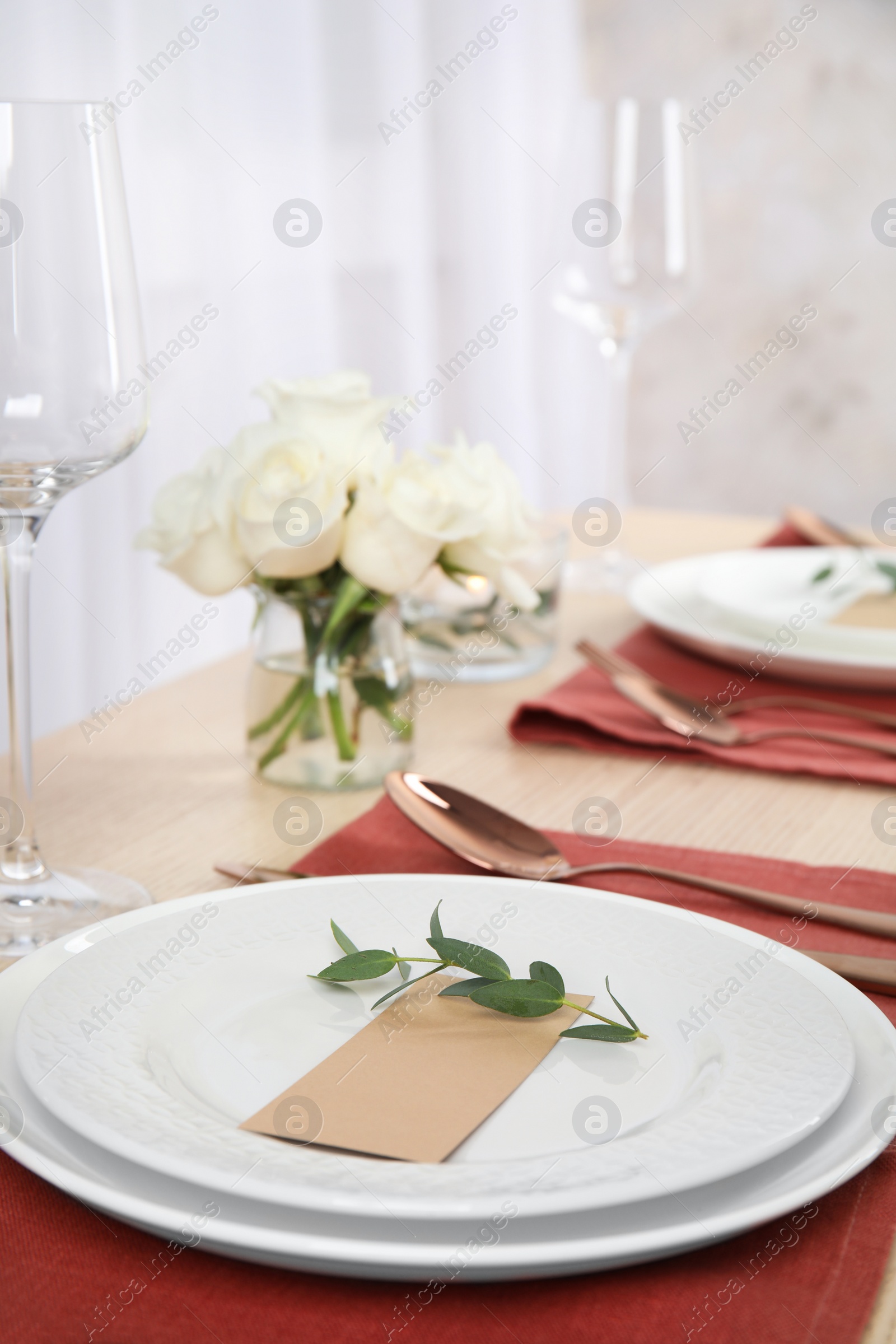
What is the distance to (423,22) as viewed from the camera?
2.56m

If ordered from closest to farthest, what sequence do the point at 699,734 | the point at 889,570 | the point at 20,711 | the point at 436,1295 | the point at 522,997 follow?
the point at 436,1295 → the point at 522,997 → the point at 20,711 → the point at 699,734 → the point at 889,570

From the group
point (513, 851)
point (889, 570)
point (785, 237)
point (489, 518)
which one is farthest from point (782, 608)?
point (785, 237)

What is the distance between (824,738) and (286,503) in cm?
39

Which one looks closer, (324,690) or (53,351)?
(53,351)

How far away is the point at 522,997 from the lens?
44 cm

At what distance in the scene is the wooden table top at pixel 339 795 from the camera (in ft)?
2.26

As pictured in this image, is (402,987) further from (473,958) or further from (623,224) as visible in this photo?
(623,224)

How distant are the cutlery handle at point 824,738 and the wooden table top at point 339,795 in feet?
0.10

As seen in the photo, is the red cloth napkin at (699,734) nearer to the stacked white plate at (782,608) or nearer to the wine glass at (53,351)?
the stacked white plate at (782,608)

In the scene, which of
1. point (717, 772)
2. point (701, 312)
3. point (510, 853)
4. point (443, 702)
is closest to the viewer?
point (510, 853)

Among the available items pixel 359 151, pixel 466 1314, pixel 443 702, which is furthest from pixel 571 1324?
pixel 359 151

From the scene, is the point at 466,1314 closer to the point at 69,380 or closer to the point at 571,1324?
the point at 571,1324

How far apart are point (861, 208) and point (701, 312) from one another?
0.44 meters

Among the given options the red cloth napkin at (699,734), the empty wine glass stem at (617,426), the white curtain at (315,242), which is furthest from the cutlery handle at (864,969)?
the white curtain at (315,242)
